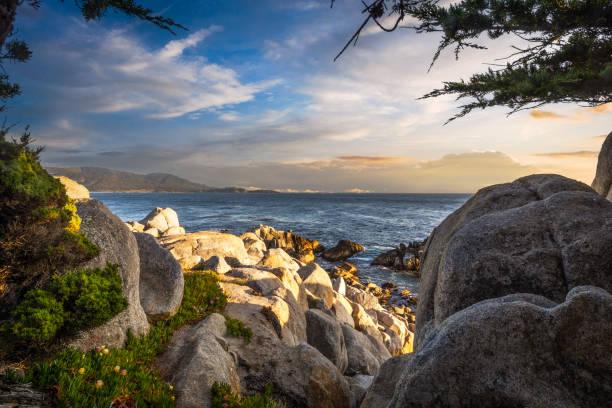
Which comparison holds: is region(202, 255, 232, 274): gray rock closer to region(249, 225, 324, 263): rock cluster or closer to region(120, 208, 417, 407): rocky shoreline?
region(120, 208, 417, 407): rocky shoreline

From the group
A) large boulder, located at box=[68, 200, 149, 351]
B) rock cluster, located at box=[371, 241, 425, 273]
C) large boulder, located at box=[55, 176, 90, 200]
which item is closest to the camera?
large boulder, located at box=[68, 200, 149, 351]

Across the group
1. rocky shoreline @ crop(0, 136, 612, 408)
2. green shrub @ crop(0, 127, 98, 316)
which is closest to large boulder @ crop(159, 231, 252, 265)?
rocky shoreline @ crop(0, 136, 612, 408)

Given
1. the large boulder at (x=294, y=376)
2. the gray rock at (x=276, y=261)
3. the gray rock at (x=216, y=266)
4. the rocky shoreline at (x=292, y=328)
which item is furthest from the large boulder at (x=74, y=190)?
the gray rock at (x=276, y=261)

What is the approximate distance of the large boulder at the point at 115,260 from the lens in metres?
6.44

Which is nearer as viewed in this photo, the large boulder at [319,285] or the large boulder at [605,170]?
the large boulder at [605,170]

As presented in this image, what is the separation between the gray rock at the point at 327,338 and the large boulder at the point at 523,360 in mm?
→ 8150

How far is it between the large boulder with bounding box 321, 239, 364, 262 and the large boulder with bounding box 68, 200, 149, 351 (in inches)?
1272

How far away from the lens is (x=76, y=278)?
19.5 feet

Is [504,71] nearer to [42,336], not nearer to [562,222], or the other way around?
[562,222]

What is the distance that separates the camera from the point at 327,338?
11.7 metres

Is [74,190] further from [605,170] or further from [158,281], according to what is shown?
[605,170]

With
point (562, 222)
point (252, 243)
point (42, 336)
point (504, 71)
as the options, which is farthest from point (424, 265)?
point (252, 243)

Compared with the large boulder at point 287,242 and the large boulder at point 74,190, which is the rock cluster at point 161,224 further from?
the large boulder at point 74,190

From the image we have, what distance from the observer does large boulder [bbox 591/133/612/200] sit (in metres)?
8.68
